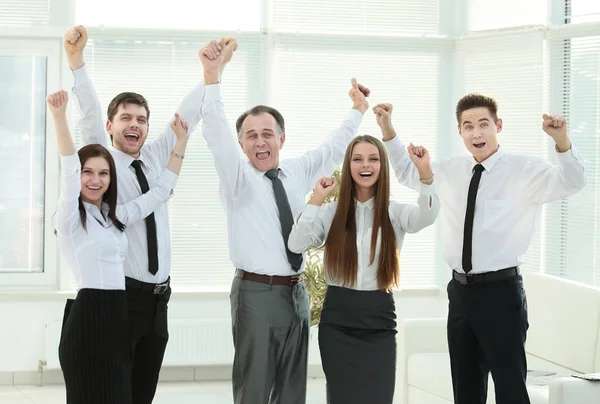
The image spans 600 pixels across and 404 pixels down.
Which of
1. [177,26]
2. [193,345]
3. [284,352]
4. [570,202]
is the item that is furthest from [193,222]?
[284,352]

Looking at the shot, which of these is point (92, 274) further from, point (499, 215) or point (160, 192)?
point (499, 215)

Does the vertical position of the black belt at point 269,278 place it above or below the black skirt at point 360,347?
→ above

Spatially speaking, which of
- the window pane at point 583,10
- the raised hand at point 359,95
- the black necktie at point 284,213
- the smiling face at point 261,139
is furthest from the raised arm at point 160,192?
the window pane at point 583,10

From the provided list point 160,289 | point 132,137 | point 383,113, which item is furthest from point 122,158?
point 383,113

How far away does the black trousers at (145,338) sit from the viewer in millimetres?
3830

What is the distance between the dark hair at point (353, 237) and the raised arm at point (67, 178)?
1.01 meters

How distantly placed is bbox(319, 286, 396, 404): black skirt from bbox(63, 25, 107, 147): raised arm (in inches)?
50.3

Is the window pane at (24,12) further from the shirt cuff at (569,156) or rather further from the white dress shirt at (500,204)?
the shirt cuff at (569,156)

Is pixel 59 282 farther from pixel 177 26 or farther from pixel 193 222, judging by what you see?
pixel 177 26

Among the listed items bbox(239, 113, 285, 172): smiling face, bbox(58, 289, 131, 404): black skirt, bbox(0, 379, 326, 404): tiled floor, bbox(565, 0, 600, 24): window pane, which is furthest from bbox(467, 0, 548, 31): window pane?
bbox(58, 289, 131, 404): black skirt

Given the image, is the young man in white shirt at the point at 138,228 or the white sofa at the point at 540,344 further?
the white sofa at the point at 540,344

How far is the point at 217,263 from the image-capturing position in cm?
670

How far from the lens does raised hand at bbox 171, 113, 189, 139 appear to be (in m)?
3.91

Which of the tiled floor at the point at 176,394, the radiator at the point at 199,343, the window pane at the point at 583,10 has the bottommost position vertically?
the tiled floor at the point at 176,394
